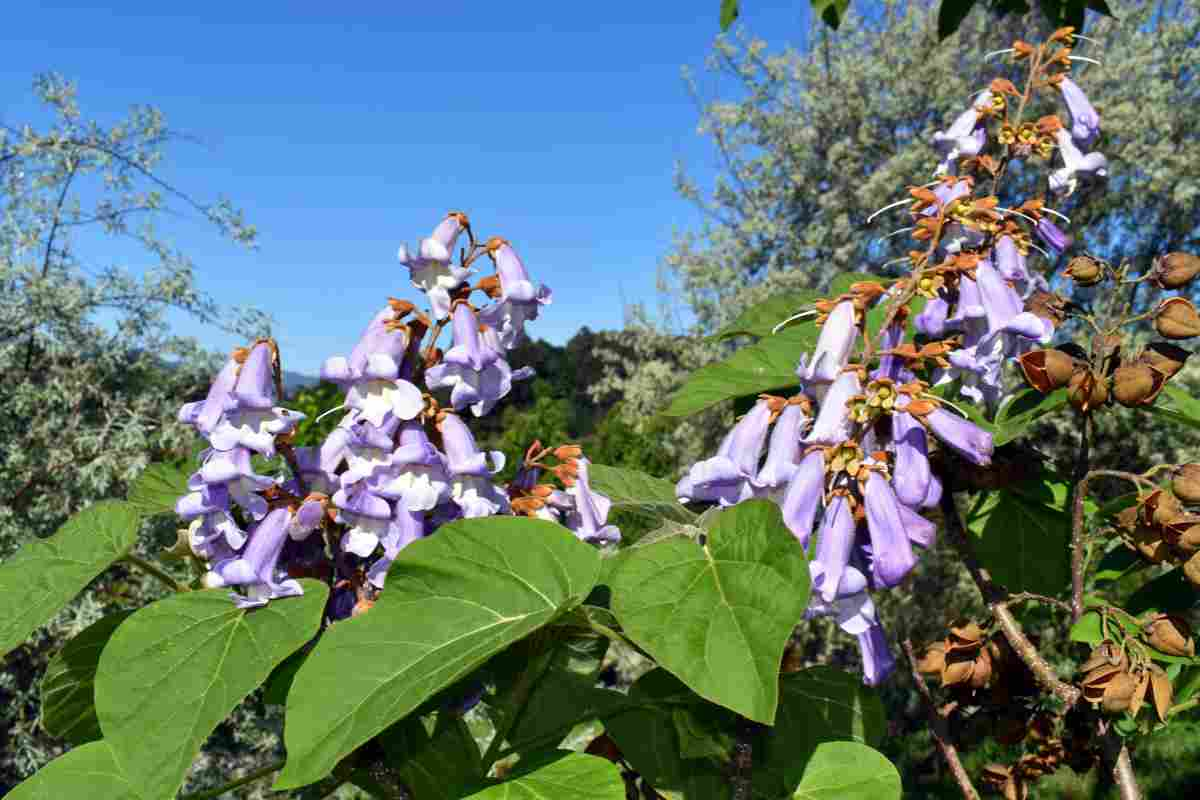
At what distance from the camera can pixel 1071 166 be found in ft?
7.54

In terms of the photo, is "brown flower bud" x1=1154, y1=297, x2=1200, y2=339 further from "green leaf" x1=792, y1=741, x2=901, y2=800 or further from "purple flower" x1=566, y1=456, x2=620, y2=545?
"purple flower" x1=566, y1=456, x2=620, y2=545

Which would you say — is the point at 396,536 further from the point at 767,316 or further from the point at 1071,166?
the point at 1071,166

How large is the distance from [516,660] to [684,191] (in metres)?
12.0

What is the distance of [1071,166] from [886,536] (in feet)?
5.04

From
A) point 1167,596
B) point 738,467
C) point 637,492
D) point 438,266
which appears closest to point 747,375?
point 637,492

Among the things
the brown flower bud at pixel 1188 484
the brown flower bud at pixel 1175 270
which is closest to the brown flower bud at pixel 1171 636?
the brown flower bud at pixel 1188 484

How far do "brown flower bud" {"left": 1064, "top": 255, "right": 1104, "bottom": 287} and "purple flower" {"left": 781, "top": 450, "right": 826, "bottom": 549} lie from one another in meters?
0.83

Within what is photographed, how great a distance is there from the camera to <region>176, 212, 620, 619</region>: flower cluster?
1.34m

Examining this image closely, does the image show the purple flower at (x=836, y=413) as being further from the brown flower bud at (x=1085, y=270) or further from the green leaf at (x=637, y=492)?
the brown flower bud at (x=1085, y=270)

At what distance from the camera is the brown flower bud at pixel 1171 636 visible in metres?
1.41

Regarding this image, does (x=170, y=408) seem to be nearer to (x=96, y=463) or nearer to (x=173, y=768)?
(x=96, y=463)

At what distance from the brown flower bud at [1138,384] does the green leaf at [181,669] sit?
128cm

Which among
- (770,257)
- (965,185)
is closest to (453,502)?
(965,185)

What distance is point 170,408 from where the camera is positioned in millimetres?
7027
